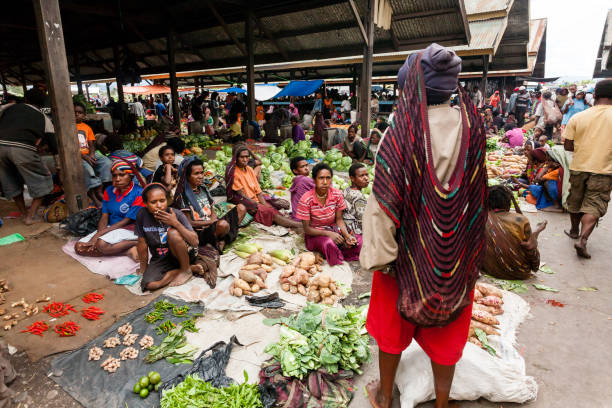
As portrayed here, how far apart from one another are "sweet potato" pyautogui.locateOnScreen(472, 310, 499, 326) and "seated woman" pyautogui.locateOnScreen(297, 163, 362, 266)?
145 centimetres

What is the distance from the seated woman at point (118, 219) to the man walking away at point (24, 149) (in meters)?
1.38

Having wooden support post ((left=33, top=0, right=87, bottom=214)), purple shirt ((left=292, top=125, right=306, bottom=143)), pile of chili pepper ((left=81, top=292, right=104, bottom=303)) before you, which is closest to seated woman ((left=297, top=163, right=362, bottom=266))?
pile of chili pepper ((left=81, top=292, right=104, bottom=303))

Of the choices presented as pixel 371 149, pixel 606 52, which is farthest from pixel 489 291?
pixel 606 52

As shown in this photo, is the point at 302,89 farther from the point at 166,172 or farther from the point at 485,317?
the point at 485,317

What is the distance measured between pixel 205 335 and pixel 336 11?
26.3ft

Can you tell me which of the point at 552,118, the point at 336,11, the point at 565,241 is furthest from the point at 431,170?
the point at 552,118

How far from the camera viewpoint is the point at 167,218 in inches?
122

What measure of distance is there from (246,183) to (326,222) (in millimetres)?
1564

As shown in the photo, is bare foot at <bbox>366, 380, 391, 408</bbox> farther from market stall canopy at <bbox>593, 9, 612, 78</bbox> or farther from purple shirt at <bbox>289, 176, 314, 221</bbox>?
market stall canopy at <bbox>593, 9, 612, 78</bbox>

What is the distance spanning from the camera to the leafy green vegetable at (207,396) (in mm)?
1909

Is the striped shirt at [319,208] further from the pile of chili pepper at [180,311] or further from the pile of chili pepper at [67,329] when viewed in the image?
the pile of chili pepper at [67,329]

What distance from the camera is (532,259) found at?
11.3 feet

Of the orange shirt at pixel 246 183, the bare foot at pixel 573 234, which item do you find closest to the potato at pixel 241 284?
the orange shirt at pixel 246 183

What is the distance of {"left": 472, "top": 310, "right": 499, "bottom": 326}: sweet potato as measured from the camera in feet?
8.83
